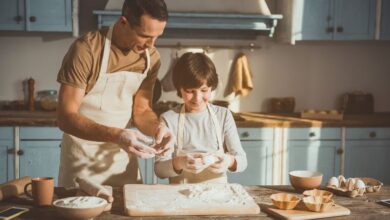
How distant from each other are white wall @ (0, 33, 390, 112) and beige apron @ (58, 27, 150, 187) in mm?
2044

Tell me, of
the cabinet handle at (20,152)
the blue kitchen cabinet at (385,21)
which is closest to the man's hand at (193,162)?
the cabinet handle at (20,152)

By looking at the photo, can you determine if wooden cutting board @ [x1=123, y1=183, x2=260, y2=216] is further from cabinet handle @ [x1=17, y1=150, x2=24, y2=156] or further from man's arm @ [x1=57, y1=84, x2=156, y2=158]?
cabinet handle @ [x1=17, y1=150, x2=24, y2=156]

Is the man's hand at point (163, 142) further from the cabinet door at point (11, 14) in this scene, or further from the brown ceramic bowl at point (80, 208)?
the cabinet door at point (11, 14)

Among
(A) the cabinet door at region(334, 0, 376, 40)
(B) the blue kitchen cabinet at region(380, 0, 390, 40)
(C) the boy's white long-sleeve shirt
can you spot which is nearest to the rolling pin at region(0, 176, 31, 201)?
(C) the boy's white long-sleeve shirt

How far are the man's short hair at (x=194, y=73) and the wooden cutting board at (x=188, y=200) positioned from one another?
530 millimetres

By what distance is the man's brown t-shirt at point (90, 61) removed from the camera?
2.42 meters

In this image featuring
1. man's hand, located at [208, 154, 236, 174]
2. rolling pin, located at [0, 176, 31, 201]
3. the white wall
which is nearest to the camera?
rolling pin, located at [0, 176, 31, 201]

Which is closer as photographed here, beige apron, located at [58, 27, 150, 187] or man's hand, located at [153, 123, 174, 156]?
man's hand, located at [153, 123, 174, 156]

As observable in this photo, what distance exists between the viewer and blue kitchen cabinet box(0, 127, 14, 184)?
13.4 ft

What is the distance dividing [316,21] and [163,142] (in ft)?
8.77

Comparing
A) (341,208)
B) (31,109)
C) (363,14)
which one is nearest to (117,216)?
(341,208)

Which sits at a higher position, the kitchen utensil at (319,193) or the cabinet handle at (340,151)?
the kitchen utensil at (319,193)

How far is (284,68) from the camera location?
494 centimetres

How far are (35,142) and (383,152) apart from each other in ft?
9.15
